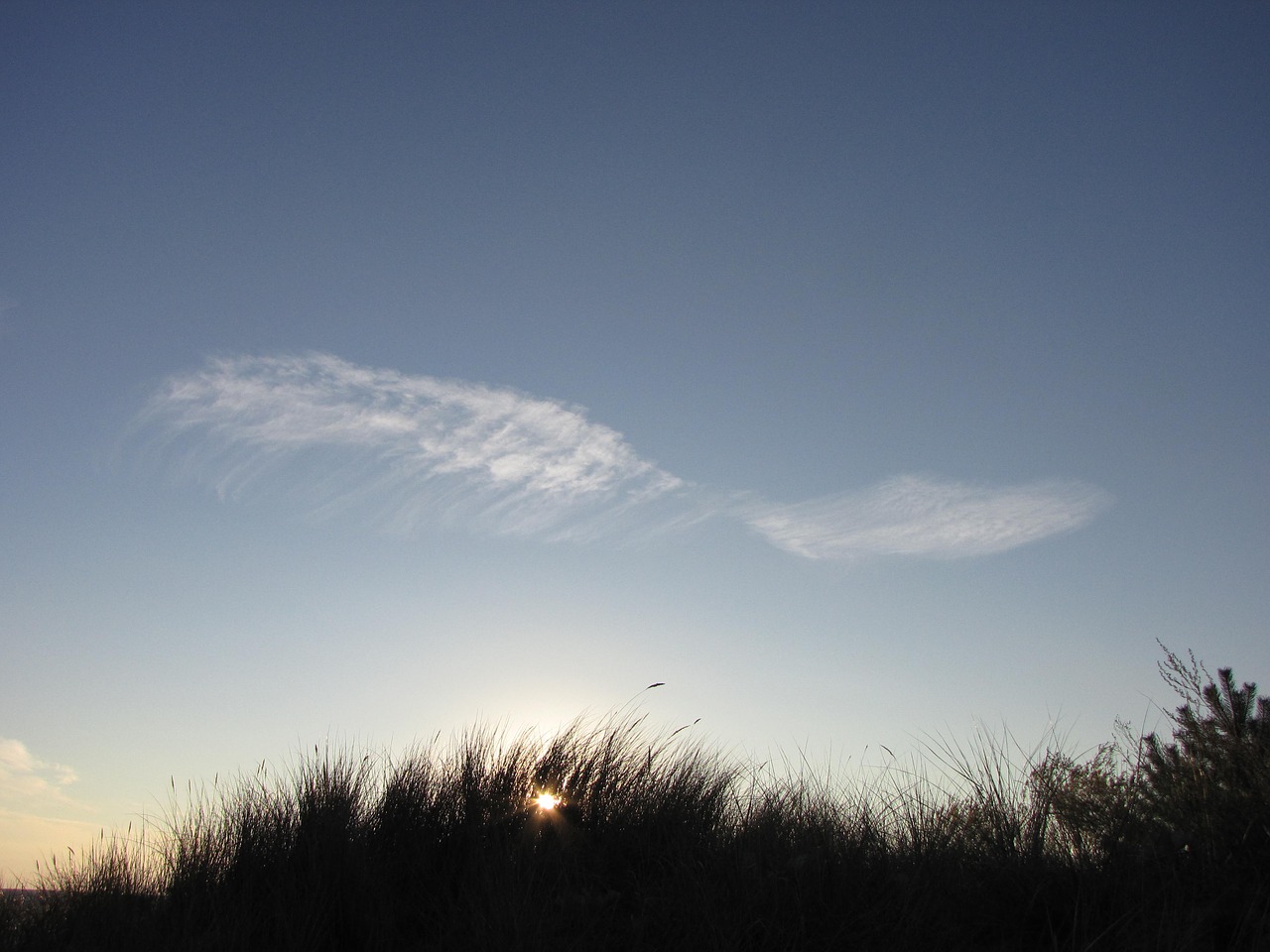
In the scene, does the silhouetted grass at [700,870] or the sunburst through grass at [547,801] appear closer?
the silhouetted grass at [700,870]

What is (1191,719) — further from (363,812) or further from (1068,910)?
(363,812)

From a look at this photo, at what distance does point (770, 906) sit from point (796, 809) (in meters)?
2.33

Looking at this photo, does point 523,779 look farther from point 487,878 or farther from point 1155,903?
point 1155,903

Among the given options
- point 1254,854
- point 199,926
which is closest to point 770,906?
point 1254,854

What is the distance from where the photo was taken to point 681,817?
662cm

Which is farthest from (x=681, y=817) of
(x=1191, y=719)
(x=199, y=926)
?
(x=1191, y=719)

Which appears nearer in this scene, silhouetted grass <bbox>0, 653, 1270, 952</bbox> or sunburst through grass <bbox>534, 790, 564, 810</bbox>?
silhouetted grass <bbox>0, 653, 1270, 952</bbox>

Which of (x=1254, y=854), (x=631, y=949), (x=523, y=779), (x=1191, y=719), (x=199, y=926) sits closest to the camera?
(x=631, y=949)

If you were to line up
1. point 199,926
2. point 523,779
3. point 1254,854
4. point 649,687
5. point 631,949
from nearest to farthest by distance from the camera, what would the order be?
point 631,949, point 1254,854, point 199,926, point 523,779, point 649,687

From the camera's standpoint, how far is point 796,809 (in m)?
6.71

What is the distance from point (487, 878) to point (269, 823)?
2449 mm

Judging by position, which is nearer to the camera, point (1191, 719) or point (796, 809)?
point (1191, 719)

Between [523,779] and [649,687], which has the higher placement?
[649,687]

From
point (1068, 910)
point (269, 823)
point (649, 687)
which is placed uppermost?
point (649, 687)
